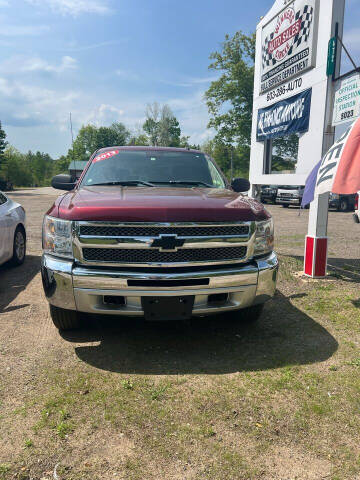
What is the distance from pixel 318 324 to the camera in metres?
3.91

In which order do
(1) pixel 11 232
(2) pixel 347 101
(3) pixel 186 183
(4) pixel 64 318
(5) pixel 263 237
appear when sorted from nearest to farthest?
(5) pixel 263 237
(4) pixel 64 318
(3) pixel 186 183
(2) pixel 347 101
(1) pixel 11 232

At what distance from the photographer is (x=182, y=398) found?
2.56 m

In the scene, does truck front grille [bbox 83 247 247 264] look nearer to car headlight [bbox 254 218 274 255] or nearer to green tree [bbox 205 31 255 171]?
car headlight [bbox 254 218 274 255]

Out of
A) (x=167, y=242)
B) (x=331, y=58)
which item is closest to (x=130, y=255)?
(x=167, y=242)

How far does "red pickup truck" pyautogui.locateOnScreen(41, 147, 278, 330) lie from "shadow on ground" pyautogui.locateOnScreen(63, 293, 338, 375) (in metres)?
0.44

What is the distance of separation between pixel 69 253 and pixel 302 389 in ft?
6.72

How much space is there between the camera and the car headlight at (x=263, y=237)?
3.15m

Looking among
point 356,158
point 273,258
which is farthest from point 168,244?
point 356,158

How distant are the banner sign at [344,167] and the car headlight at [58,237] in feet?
9.64

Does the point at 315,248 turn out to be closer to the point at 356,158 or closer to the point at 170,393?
the point at 356,158

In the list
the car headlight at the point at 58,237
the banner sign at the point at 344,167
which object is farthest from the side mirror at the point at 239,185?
the car headlight at the point at 58,237

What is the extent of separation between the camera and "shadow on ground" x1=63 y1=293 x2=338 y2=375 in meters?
3.02

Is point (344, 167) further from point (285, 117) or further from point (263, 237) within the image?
point (285, 117)

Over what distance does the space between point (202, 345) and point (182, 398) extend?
853mm
